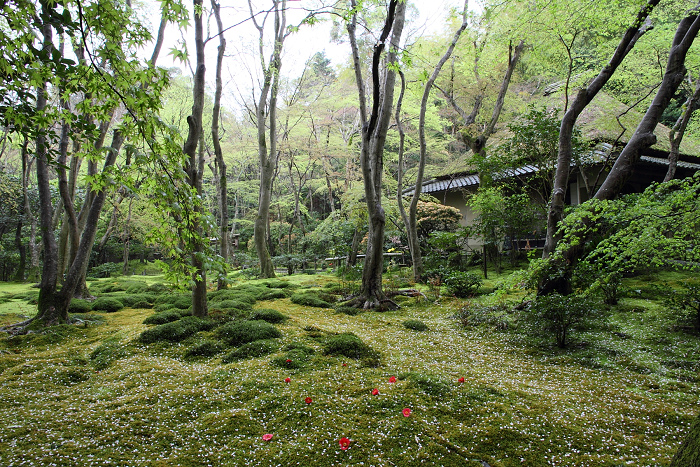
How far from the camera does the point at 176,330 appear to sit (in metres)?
4.56

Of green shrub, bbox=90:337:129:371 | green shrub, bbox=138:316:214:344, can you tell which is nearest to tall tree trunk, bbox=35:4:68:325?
green shrub, bbox=90:337:129:371

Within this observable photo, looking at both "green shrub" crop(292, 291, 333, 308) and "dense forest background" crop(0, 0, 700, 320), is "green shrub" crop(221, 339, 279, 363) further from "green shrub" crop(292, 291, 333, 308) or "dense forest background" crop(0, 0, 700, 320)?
"green shrub" crop(292, 291, 333, 308)

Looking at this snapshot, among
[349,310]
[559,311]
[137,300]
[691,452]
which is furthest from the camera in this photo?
[137,300]

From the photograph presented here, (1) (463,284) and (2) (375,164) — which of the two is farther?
(1) (463,284)

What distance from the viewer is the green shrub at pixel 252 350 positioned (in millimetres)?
3863

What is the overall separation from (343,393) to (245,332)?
75.3 inches

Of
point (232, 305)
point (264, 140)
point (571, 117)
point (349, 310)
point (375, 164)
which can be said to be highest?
point (264, 140)

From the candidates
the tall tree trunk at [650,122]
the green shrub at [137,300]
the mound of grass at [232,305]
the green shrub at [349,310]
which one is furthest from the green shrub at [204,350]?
the tall tree trunk at [650,122]

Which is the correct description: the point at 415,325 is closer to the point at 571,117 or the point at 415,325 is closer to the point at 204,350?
the point at 204,350

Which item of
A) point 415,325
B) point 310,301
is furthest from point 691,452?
point 310,301

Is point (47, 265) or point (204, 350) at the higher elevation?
point (47, 265)

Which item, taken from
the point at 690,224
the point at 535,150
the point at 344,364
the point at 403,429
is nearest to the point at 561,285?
the point at 690,224

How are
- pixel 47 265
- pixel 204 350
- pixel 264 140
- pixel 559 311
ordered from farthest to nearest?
pixel 264 140, pixel 47 265, pixel 559 311, pixel 204 350

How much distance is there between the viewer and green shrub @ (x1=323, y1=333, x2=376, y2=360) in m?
4.07
